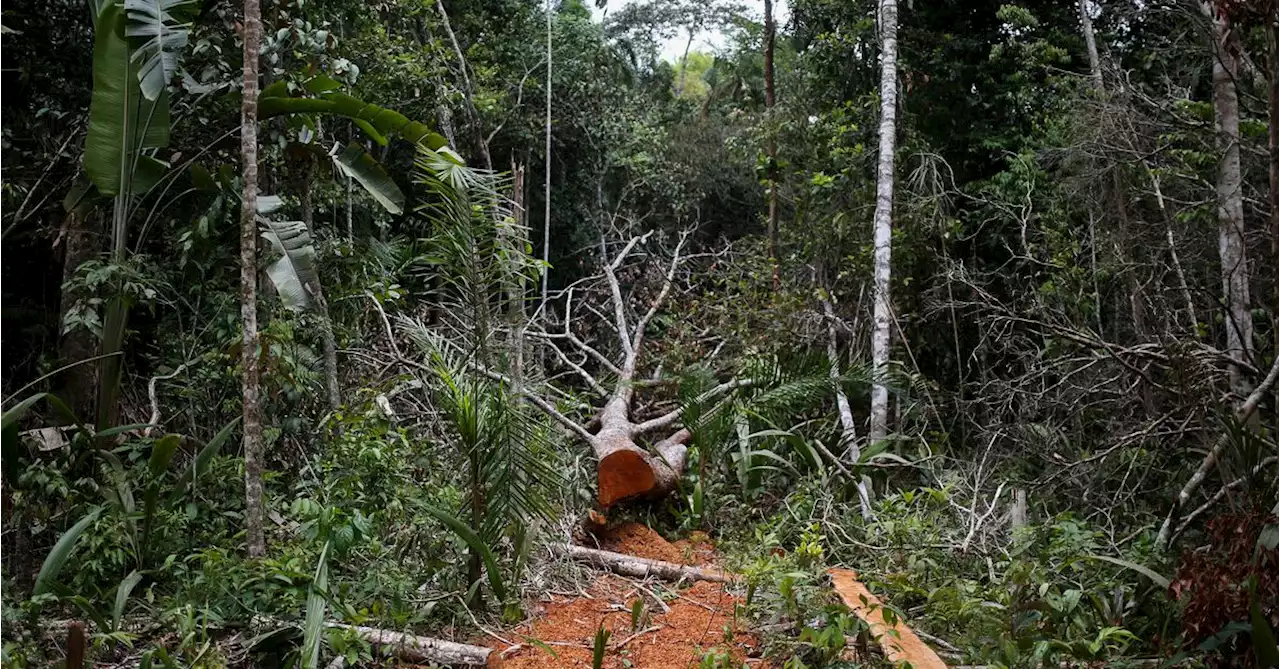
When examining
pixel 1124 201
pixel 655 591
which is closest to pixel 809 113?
pixel 1124 201

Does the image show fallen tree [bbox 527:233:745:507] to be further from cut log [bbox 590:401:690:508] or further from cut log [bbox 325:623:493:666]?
cut log [bbox 325:623:493:666]

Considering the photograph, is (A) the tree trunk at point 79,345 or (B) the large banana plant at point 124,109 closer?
(B) the large banana plant at point 124,109

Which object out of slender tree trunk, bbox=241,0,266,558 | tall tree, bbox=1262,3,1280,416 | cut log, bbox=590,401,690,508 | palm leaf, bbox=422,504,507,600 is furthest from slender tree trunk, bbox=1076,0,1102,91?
slender tree trunk, bbox=241,0,266,558

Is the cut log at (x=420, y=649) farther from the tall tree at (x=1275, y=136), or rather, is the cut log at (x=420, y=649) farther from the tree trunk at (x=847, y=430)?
the tall tree at (x=1275, y=136)

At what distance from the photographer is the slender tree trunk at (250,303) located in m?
4.94

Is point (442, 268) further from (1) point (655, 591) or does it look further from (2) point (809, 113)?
(2) point (809, 113)

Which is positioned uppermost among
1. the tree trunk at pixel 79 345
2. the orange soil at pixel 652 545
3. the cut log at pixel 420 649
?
the tree trunk at pixel 79 345

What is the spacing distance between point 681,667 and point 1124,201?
618 centimetres

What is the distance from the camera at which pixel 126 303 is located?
18.6 ft

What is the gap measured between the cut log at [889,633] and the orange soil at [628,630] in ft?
1.99

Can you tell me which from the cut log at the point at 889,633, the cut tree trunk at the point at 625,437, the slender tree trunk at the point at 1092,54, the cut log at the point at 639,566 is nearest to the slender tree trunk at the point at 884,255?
the cut tree trunk at the point at 625,437

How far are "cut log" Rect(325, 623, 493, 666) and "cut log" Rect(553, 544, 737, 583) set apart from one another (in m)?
1.55

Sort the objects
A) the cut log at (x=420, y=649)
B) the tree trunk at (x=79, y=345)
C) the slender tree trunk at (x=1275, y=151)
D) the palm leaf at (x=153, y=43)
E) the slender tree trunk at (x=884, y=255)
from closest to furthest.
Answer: the slender tree trunk at (x=1275, y=151), the cut log at (x=420, y=649), the palm leaf at (x=153, y=43), the tree trunk at (x=79, y=345), the slender tree trunk at (x=884, y=255)

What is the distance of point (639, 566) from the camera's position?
6.18 meters
